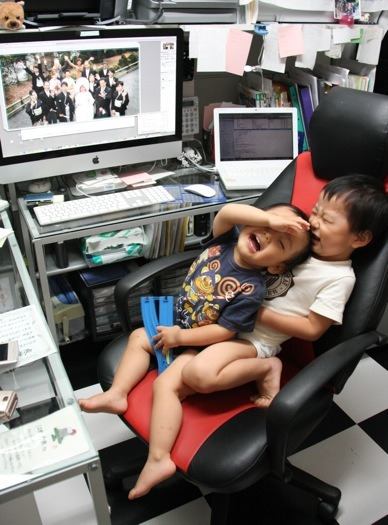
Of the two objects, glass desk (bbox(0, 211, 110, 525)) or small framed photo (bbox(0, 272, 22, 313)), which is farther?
small framed photo (bbox(0, 272, 22, 313))

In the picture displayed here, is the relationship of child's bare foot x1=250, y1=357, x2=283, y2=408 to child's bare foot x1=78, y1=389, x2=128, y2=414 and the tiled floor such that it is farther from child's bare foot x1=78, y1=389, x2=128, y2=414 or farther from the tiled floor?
the tiled floor

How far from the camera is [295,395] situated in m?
0.99

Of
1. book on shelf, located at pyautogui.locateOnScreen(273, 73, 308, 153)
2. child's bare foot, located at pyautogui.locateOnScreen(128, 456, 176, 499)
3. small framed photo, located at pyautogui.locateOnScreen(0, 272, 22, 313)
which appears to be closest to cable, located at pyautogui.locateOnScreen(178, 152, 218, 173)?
book on shelf, located at pyautogui.locateOnScreen(273, 73, 308, 153)

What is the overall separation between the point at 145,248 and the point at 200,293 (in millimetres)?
624

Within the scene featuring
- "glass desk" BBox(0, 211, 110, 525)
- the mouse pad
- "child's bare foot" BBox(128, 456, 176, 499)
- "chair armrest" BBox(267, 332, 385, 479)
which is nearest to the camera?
"glass desk" BBox(0, 211, 110, 525)

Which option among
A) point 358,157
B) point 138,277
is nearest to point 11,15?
point 138,277

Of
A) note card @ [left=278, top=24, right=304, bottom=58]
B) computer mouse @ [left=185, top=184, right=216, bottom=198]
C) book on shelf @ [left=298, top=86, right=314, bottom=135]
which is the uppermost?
note card @ [left=278, top=24, right=304, bottom=58]

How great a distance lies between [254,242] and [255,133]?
0.86 m

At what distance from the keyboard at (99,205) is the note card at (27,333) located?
1.54 ft

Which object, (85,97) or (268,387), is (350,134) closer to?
(268,387)

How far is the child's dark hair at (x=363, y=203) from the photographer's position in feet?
3.74

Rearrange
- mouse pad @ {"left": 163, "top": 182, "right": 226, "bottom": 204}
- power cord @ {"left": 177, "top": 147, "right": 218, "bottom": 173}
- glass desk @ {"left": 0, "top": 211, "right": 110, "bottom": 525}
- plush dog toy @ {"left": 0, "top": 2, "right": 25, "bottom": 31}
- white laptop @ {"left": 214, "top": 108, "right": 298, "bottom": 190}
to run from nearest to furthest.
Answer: glass desk @ {"left": 0, "top": 211, "right": 110, "bottom": 525}, plush dog toy @ {"left": 0, "top": 2, "right": 25, "bottom": 31}, mouse pad @ {"left": 163, "top": 182, "right": 226, "bottom": 204}, white laptop @ {"left": 214, "top": 108, "right": 298, "bottom": 190}, power cord @ {"left": 177, "top": 147, "right": 218, "bottom": 173}

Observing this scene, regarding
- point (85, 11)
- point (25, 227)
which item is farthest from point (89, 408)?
point (85, 11)

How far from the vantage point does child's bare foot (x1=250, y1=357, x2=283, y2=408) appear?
122 centimetres
